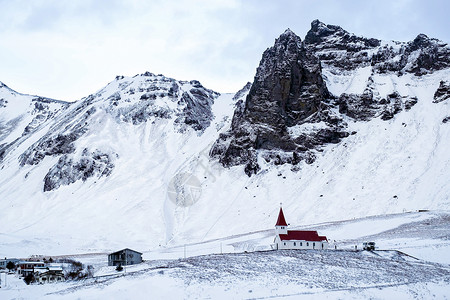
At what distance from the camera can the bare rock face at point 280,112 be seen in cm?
11931

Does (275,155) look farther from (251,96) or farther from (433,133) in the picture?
(433,133)

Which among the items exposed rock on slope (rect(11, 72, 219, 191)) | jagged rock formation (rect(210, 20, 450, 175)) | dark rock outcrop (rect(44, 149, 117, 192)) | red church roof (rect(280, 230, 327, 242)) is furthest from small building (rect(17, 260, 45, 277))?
exposed rock on slope (rect(11, 72, 219, 191))

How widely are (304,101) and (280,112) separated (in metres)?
7.87

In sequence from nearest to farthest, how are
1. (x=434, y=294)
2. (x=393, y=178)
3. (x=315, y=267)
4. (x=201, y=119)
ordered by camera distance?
(x=434, y=294), (x=315, y=267), (x=393, y=178), (x=201, y=119)

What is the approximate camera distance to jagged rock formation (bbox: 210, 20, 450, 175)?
11925cm

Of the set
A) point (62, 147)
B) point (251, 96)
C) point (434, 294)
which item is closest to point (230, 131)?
point (251, 96)

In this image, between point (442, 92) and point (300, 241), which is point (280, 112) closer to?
point (442, 92)

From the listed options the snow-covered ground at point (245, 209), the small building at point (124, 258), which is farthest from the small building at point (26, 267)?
the small building at point (124, 258)

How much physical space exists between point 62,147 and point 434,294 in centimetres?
14731

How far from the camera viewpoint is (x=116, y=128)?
554 feet

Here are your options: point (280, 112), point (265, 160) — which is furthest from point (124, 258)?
point (280, 112)

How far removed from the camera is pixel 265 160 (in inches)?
4678

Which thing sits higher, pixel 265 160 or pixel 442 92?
pixel 442 92

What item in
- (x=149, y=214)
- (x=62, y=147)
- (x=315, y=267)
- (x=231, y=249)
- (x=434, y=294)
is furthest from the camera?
(x=62, y=147)
